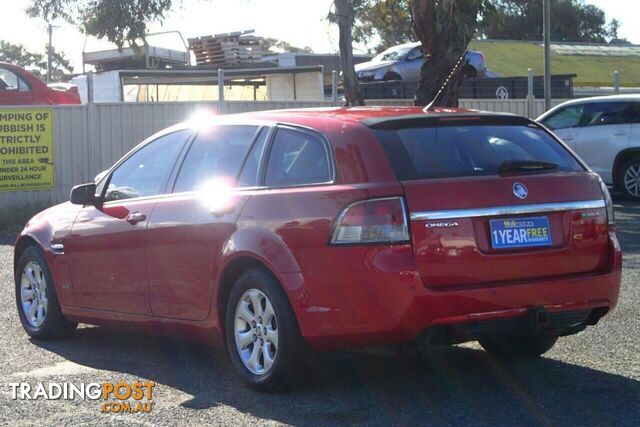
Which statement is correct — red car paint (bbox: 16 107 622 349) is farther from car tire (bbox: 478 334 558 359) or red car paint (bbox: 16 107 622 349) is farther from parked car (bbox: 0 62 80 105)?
parked car (bbox: 0 62 80 105)

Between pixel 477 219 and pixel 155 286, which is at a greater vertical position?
pixel 477 219

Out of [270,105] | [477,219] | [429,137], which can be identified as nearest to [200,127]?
[429,137]

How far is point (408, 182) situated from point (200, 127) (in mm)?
1952

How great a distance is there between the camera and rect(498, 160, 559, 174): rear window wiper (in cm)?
612

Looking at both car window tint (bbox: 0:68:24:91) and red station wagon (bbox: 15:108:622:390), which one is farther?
car window tint (bbox: 0:68:24:91)

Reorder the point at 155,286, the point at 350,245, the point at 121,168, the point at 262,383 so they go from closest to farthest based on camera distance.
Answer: the point at 350,245 < the point at 262,383 < the point at 155,286 < the point at 121,168

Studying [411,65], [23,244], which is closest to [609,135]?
[23,244]

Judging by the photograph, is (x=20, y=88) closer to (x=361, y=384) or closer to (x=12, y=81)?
(x=12, y=81)

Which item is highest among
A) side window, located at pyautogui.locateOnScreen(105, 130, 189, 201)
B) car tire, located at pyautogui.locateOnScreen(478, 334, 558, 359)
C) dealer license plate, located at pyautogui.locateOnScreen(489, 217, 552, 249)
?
side window, located at pyautogui.locateOnScreen(105, 130, 189, 201)

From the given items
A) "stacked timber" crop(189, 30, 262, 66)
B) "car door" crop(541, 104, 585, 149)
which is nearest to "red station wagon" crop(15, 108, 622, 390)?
"car door" crop(541, 104, 585, 149)

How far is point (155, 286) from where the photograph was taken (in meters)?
7.07

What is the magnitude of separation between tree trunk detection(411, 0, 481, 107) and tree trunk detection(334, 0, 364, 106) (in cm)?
107

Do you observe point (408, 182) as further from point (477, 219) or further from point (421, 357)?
point (421, 357)

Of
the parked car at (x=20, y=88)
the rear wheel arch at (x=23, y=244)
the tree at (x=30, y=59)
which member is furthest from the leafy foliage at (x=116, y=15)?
the tree at (x=30, y=59)
